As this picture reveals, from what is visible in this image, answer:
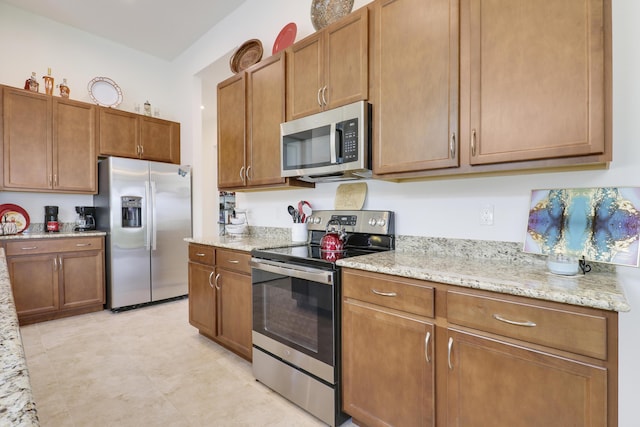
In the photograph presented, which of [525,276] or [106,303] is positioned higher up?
[525,276]

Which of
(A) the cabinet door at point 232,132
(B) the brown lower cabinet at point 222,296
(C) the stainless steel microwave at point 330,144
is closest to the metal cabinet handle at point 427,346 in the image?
(C) the stainless steel microwave at point 330,144

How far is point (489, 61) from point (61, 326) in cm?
433

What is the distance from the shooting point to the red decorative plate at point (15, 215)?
3455mm

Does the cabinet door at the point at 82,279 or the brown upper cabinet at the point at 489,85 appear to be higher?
the brown upper cabinet at the point at 489,85

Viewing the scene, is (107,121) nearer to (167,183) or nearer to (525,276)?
(167,183)

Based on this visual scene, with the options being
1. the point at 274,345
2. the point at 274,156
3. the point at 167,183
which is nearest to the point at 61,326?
the point at 167,183

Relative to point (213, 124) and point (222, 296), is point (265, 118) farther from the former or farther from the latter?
point (213, 124)

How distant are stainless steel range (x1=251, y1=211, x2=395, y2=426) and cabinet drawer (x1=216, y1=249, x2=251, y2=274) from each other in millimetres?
142

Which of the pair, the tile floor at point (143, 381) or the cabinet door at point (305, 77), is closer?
the tile floor at point (143, 381)

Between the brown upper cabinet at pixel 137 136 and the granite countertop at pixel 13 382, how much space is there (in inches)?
150

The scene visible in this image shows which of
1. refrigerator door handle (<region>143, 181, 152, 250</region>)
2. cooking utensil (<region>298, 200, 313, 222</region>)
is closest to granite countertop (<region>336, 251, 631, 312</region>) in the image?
cooking utensil (<region>298, 200, 313, 222</region>)

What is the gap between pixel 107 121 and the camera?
3.88 meters

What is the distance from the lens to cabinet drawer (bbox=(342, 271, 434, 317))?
1389 millimetres

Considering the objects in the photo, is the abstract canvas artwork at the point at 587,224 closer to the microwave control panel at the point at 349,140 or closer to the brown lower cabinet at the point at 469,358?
the brown lower cabinet at the point at 469,358
